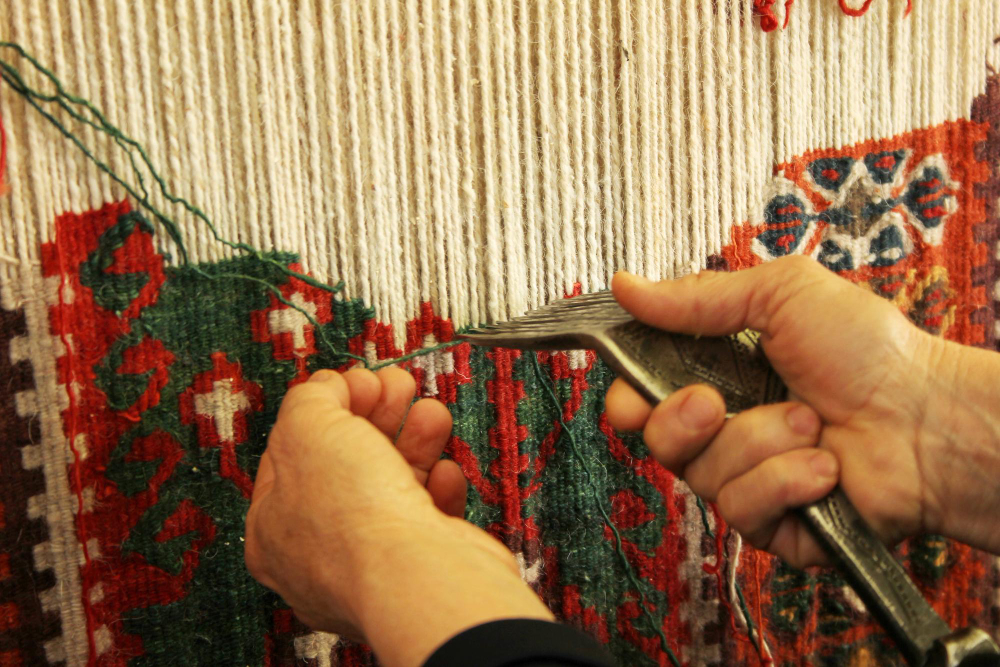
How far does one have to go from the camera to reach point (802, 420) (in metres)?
0.63

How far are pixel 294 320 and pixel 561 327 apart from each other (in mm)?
331

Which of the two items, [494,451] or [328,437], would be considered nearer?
[328,437]

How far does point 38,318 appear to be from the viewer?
0.70 meters

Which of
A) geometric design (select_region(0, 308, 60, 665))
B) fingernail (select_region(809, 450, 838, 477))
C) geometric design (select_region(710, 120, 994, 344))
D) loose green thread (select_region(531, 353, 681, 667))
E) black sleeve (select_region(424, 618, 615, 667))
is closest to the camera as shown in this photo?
black sleeve (select_region(424, 618, 615, 667))

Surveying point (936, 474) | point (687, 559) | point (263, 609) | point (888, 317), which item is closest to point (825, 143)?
point (888, 317)

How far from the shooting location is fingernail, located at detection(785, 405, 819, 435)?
0.62 m

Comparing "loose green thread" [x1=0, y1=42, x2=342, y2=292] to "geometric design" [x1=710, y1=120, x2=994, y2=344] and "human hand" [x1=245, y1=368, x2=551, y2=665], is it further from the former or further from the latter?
"geometric design" [x1=710, y1=120, x2=994, y2=344]

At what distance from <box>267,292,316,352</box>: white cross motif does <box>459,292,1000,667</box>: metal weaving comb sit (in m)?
0.20

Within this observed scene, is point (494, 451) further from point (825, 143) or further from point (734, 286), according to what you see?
point (825, 143)

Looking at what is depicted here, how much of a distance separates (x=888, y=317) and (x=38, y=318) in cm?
89

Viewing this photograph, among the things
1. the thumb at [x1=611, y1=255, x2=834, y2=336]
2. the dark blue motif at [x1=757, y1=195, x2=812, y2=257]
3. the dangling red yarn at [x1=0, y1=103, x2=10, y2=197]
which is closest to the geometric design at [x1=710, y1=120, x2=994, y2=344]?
the dark blue motif at [x1=757, y1=195, x2=812, y2=257]

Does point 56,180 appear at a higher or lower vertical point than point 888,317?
higher

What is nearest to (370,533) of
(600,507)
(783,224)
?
(600,507)

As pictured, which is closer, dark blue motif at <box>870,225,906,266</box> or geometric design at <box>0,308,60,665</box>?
geometric design at <box>0,308,60,665</box>
